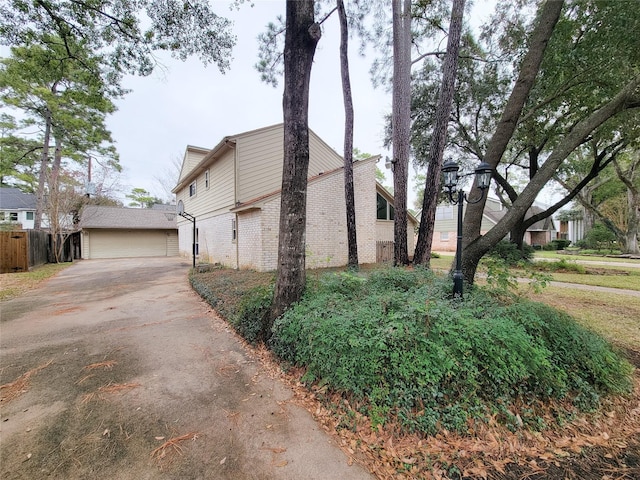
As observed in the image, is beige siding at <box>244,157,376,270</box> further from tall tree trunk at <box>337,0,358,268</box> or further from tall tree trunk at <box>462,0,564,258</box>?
tall tree trunk at <box>462,0,564,258</box>

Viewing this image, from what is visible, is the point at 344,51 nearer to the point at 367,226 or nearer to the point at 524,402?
the point at 367,226

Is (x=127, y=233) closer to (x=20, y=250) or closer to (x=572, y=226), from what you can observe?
(x=20, y=250)

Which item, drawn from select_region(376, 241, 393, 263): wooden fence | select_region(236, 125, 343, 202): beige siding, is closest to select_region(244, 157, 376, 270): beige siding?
select_region(376, 241, 393, 263): wooden fence

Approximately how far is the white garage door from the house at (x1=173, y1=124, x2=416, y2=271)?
9251 millimetres

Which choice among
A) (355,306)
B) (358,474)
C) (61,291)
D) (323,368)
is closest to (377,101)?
(355,306)

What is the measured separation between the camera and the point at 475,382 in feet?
7.00

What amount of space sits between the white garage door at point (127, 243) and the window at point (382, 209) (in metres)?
16.6

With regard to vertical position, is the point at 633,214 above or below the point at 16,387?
above

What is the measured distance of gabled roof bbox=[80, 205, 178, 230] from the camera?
1641cm

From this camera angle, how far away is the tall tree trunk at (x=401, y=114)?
6895mm

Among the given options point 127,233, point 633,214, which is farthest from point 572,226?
point 127,233

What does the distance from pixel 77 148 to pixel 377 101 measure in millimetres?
18226

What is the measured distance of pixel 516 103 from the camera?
3.71 meters

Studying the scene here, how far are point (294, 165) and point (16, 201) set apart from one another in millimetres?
36781
